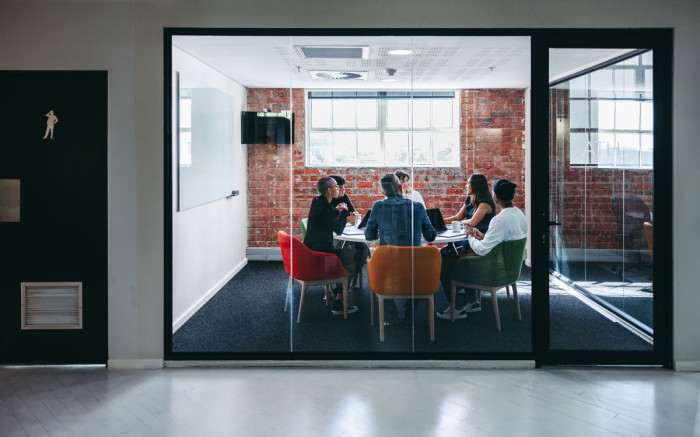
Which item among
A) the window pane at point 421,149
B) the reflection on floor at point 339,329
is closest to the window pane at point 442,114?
the window pane at point 421,149

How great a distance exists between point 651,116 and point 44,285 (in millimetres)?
5056

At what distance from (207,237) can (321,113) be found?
1.44 meters

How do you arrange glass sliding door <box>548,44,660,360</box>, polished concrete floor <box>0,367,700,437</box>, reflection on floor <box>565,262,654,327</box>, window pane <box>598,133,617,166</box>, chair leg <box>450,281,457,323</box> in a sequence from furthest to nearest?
window pane <box>598,133,617,166</box>
reflection on floor <box>565,262,654,327</box>
glass sliding door <box>548,44,660,360</box>
chair leg <box>450,281,457,323</box>
polished concrete floor <box>0,367,700,437</box>

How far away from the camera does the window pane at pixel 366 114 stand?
418 centimetres

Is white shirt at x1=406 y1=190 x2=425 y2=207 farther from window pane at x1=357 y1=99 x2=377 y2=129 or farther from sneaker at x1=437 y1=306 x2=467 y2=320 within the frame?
sneaker at x1=437 y1=306 x2=467 y2=320

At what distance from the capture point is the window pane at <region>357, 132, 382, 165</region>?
13.7ft

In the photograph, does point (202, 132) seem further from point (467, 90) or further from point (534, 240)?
point (534, 240)

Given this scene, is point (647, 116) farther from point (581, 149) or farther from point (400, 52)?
point (400, 52)

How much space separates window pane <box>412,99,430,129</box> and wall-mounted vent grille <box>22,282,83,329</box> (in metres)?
2.96

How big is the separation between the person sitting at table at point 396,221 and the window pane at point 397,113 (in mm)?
387

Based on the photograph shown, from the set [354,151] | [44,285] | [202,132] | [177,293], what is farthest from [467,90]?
[44,285]

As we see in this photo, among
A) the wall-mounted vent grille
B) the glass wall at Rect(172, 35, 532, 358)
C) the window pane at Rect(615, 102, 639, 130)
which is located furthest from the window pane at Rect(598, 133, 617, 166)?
the wall-mounted vent grille

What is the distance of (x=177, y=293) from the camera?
439 centimetres

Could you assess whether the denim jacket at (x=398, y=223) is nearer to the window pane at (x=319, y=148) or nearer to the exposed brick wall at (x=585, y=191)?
the window pane at (x=319, y=148)
